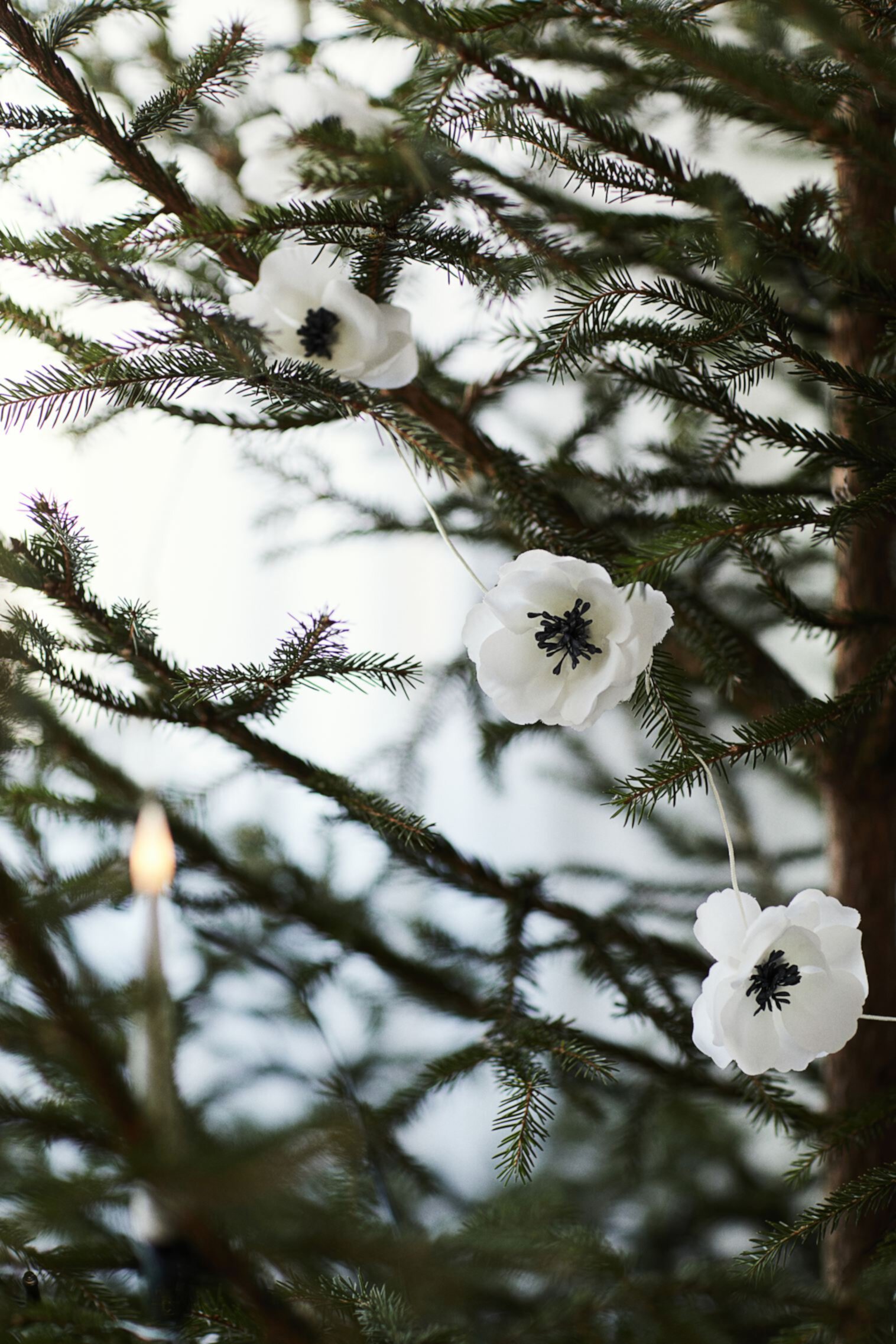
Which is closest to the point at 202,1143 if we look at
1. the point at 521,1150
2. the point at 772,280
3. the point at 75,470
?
the point at 521,1150

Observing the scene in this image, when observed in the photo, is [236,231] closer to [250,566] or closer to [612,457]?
[612,457]

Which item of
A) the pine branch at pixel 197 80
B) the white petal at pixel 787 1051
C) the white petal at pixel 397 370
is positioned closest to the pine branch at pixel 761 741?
the white petal at pixel 787 1051

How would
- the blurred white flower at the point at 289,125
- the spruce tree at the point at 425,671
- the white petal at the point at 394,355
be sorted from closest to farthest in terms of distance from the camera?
the spruce tree at the point at 425,671, the white petal at the point at 394,355, the blurred white flower at the point at 289,125

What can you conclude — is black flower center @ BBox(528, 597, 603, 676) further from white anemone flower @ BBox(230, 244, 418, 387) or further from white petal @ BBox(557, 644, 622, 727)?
white anemone flower @ BBox(230, 244, 418, 387)

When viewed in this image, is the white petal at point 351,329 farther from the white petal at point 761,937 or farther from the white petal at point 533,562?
the white petal at point 761,937

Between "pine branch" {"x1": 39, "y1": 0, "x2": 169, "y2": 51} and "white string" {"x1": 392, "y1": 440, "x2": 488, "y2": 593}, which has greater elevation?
"pine branch" {"x1": 39, "y1": 0, "x2": 169, "y2": 51}

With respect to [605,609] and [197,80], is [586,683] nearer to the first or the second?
[605,609]

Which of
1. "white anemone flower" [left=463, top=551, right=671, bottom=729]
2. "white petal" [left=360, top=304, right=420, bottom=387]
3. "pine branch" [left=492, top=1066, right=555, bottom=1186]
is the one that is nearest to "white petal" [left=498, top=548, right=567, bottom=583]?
"white anemone flower" [left=463, top=551, right=671, bottom=729]

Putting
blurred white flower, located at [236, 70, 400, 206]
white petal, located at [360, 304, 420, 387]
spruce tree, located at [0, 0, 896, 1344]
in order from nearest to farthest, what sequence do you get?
spruce tree, located at [0, 0, 896, 1344] → white petal, located at [360, 304, 420, 387] → blurred white flower, located at [236, 70, 400, 206]
